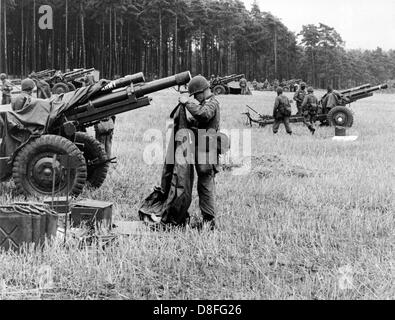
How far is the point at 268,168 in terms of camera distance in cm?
1066

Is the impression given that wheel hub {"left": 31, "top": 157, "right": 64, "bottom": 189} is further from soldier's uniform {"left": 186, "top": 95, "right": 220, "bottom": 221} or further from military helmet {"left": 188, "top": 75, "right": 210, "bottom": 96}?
military helmet {"left": 188, "top": 75, "right": 210, "bottom": 96}

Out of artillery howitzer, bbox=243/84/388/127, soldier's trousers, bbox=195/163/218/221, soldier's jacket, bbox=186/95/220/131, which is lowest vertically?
soldier's trousers, bbox=195/163/218/221

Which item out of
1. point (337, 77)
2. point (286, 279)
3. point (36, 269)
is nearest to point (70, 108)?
point (36, 269)

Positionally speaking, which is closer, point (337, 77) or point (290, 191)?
point (290, 191)

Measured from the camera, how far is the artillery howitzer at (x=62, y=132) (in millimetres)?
7605

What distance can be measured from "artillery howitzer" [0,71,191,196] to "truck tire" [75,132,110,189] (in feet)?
0.82

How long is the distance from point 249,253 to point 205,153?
4.76 ft

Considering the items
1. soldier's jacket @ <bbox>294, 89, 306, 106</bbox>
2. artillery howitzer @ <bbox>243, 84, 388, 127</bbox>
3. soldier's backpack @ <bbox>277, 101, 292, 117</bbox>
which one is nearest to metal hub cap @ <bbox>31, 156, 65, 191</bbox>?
soldier's backpack @ <bbox>277, 101, 292, 117</bbox>

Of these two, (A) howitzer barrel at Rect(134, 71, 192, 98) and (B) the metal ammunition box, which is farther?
(A) howitzer barrel at Rect(134, 71, 192, 98)

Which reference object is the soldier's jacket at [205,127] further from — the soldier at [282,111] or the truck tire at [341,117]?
the truck tire at [341,117]

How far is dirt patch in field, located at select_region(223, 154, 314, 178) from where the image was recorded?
10383mm

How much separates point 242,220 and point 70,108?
285 cm

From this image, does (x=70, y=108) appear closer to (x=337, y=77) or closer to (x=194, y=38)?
(x=194, y=38)
